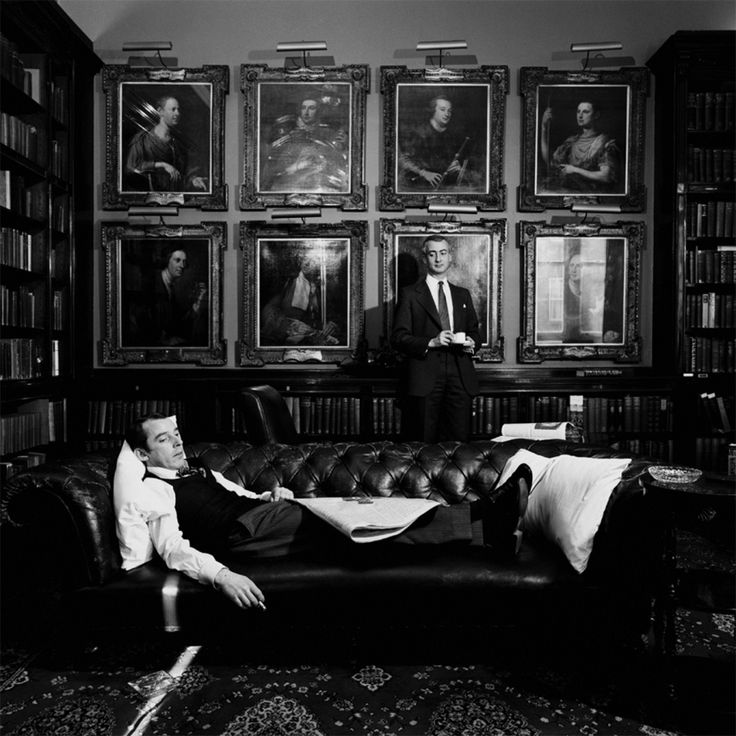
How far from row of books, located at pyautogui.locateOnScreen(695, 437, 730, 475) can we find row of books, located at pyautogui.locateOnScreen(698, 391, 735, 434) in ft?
0.33

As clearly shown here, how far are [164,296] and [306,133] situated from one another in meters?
1.82

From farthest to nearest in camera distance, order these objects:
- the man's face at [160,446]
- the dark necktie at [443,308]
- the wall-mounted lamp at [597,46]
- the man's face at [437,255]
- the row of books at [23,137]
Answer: the wall-mounted lamp at [597,46] < the dark necktie at [443,308] < the man's face at [437,255] < the row of books at [23,137] < the man's face at [160,446]

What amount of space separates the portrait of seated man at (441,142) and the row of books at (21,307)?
2.94m

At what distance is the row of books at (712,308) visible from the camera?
529 cm

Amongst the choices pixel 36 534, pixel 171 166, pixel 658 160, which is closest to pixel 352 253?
pixel 171 166

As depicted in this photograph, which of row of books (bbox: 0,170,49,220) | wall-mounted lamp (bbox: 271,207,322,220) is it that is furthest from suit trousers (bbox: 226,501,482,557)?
wall-mounted lamp (bbox: 271,207,322,220)

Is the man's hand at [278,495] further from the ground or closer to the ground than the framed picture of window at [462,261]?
closer to the ground

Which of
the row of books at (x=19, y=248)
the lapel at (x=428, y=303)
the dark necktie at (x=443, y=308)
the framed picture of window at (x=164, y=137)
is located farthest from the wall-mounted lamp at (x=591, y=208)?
the row of books at (x=19, y=248)

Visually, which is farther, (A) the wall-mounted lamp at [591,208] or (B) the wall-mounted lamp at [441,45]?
(A) the wall-mounted lamp at [591,208]

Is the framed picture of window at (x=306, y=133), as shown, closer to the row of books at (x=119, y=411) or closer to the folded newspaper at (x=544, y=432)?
the row of books at (x=119, y=411)

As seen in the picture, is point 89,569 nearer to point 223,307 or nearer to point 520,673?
point 520,673

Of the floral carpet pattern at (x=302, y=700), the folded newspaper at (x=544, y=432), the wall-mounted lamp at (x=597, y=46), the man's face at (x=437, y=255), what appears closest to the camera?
the floral carpet pattern at (x=302, y=700)

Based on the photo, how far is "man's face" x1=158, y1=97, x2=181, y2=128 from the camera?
18.1ft

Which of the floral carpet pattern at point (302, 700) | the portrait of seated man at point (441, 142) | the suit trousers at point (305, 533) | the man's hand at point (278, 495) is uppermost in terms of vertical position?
the portrait of seated man at point (441, 142)
